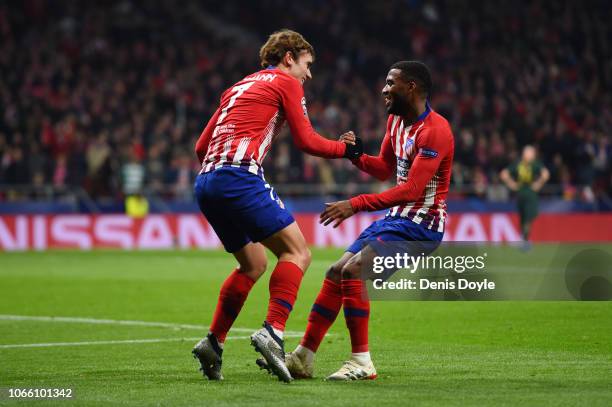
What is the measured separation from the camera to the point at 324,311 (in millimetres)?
7336

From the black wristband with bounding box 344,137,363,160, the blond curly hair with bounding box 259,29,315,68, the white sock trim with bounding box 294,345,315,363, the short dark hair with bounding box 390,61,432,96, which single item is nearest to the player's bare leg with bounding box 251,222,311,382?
the white sock trim with bounding box 294,345,315,363

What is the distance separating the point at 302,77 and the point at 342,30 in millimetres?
27111

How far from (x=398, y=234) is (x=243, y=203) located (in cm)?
108

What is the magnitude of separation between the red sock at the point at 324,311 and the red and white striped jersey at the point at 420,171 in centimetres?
66

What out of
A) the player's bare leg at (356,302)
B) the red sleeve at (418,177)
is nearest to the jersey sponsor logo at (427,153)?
the red sleeve at (418,177)

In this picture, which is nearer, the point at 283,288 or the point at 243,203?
the point at 243,203

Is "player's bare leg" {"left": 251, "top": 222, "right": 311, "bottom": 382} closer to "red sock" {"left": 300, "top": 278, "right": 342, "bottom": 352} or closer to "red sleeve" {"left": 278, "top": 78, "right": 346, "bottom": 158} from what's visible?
"red sock" {"left": 300, "top": 278, "right": 342, "bottom": 352}

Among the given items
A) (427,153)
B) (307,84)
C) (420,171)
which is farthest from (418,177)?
(307,84)

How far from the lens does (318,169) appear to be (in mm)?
26547

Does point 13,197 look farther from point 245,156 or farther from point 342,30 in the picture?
point 245,156

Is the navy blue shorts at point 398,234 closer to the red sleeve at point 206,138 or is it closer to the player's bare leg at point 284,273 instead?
the player's bare leg at point 284,273

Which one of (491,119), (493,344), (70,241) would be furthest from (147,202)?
(493,344)

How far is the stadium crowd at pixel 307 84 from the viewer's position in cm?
2617

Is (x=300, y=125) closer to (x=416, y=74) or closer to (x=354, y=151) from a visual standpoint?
(x=354, y=151)
